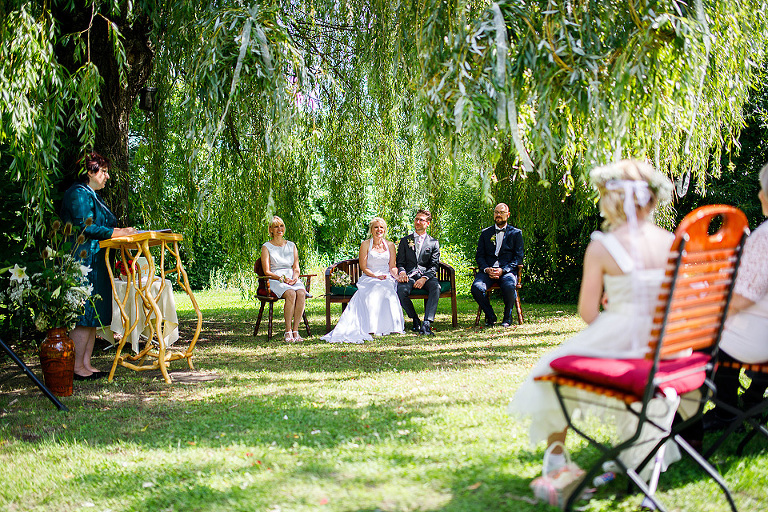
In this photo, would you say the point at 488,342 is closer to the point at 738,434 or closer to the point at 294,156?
the point at 294,156

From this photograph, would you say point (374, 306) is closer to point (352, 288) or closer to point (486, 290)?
point (352, 288)

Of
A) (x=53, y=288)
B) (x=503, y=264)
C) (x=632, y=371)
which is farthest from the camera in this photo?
(x=503, y=264)

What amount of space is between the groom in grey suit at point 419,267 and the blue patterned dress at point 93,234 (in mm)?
3804

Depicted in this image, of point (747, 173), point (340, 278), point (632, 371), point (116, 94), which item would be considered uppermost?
point (116, 94)

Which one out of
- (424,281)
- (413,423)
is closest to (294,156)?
(424,281)

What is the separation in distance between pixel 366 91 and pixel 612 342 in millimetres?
5396

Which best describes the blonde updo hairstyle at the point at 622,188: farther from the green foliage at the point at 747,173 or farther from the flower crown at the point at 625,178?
the green foliage at the point at 747,173

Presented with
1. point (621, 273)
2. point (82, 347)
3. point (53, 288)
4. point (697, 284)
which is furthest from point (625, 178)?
point (82, 347)

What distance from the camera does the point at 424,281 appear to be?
8.43m

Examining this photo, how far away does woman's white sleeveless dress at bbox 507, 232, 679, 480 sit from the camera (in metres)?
2.38

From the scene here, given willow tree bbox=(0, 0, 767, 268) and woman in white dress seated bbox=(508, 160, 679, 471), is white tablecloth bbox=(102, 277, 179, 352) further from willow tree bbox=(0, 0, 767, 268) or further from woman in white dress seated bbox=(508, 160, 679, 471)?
woman in white dress seated bbox=(508, 160, 679, 471)

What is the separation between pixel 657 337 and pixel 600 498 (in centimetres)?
79

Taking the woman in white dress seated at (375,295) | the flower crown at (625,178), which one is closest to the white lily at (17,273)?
the woman in white dress seated at (375,295)

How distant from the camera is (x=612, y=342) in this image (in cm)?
246
